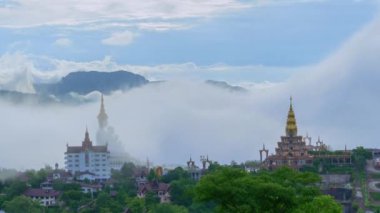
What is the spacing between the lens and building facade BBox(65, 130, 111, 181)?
6844 centimetres

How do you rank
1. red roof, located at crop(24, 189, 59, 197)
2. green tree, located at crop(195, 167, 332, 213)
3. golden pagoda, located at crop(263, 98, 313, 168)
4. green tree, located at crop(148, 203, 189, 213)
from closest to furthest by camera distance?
green tree, located at crop(195, 167, 332, 213), green tree, located at crop(148, 203, 189, 213), red roof, located at crop(24, 189, 59, 197), golden pagoda, located at crop(263, 98, 313, 168)

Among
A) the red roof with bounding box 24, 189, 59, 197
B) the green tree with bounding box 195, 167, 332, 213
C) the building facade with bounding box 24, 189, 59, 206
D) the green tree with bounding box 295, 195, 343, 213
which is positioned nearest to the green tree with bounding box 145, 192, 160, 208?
the building facade with bounding box 24, 189, 59, 206

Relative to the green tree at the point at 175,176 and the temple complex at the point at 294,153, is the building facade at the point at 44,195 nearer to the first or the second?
the green tree at the point at 175,176

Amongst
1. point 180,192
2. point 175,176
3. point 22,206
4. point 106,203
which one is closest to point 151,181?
point 175,176

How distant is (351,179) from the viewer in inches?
2282

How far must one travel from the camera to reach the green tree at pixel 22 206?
48938 millimetres

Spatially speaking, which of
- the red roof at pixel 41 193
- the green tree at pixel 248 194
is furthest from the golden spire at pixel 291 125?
the green tree at pixel 248 194

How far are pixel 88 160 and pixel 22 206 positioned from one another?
2022cm

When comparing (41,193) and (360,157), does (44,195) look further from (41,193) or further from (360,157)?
(360,157)

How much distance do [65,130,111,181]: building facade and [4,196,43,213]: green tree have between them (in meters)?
17.5

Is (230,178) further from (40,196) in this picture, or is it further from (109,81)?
(109,81)

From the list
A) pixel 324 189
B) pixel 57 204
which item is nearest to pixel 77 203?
pixel 57 204

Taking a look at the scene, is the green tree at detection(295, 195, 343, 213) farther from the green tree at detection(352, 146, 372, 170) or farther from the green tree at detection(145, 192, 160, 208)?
the green tree at detection(352, 146, 372, 170)

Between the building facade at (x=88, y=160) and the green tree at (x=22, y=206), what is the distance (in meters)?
17.5
